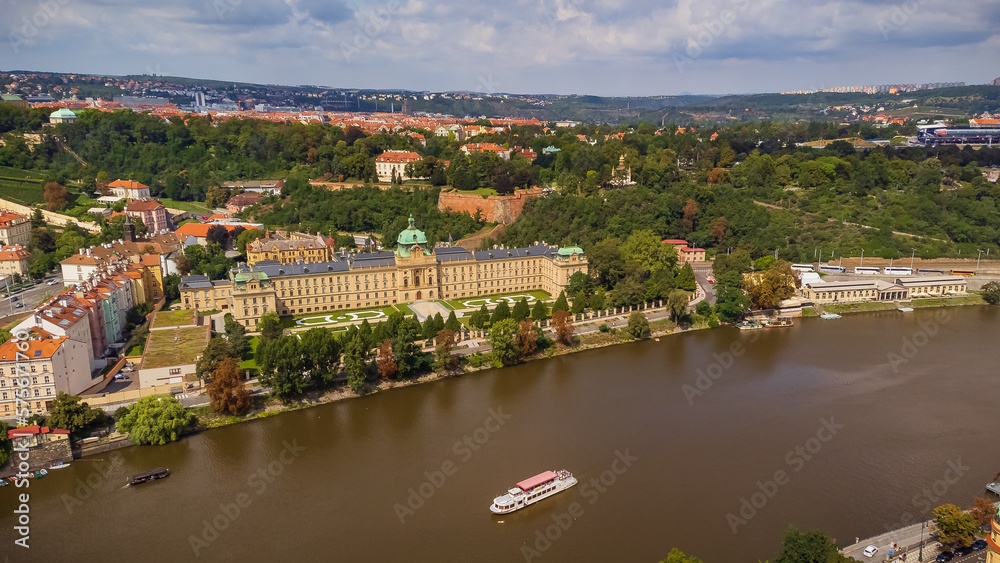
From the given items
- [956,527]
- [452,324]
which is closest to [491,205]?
[452,324]

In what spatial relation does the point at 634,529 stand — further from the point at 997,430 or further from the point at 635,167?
the point at 635,167

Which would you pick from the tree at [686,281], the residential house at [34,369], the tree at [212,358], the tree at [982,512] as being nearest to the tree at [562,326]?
the tree at [686,281]

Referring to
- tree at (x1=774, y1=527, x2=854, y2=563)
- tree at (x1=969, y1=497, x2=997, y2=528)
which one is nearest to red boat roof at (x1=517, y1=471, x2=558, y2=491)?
tree at (x1=774, y1=527, x2=854, y2=563)

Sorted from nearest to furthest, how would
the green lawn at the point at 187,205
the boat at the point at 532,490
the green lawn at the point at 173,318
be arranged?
the boat at the point at 532,490 < the green lawn at the point at 173,318 < the green lawn at the point at 187,205

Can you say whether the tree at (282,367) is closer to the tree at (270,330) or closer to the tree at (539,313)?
the tree at (270,330)

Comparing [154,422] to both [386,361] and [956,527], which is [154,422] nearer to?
[386,361]

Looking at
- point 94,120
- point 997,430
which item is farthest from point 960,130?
point 94,120
